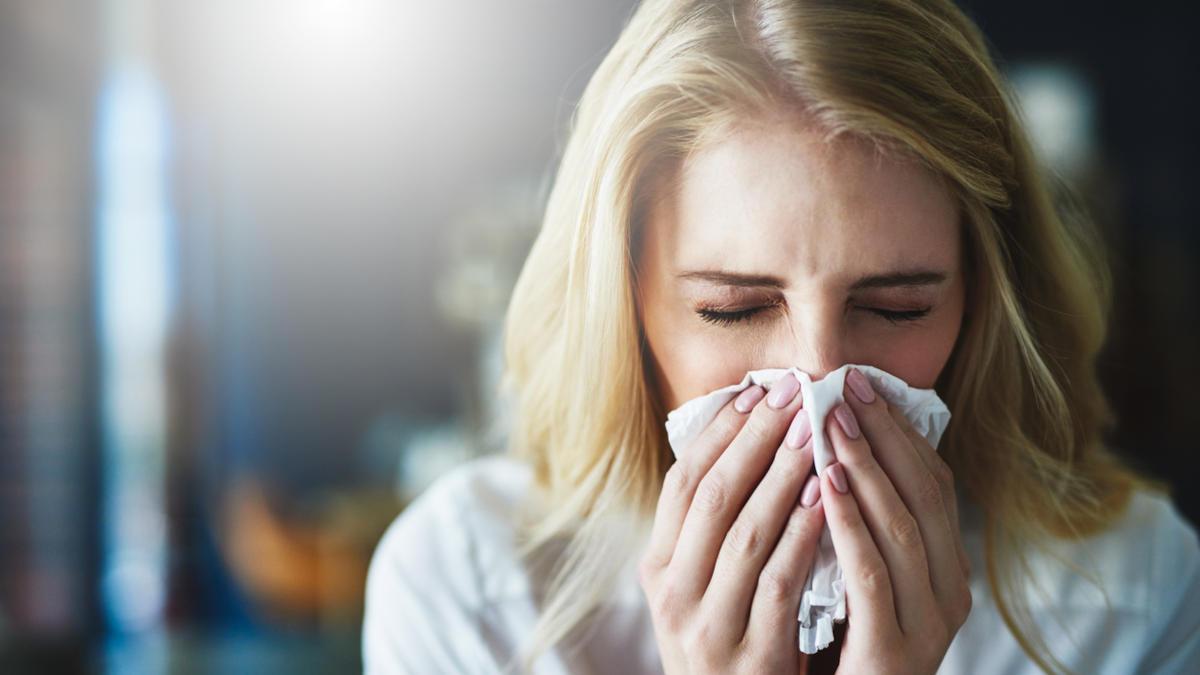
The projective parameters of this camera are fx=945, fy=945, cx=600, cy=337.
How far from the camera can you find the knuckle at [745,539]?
2.26 feet

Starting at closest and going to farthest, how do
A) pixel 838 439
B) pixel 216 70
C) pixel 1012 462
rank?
pixel 838 439, pixel 1012 462, pixel 216 70

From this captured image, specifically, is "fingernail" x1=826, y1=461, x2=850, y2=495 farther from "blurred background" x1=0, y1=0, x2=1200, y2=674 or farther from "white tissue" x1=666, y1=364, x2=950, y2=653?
"blurred background" x1=0, y1=0, x2=1200, y2=674

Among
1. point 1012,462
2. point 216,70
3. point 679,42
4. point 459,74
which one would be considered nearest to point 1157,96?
point 459,74

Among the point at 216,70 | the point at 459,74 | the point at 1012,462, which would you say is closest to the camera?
the point at 1012,462

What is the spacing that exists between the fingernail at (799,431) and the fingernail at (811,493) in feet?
0.10

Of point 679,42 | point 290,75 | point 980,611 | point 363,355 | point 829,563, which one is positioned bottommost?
point 363,355

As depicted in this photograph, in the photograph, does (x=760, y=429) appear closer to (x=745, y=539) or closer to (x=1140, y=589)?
(x=745, y=539)

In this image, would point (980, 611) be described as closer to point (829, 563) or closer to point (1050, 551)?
point (1050, 551)

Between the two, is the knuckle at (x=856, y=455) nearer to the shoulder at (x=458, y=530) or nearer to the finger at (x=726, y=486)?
the finger at (x=726, y=486)

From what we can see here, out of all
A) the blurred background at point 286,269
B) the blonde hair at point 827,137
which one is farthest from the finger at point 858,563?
the blurred background at point 286,269

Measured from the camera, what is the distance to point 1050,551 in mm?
886

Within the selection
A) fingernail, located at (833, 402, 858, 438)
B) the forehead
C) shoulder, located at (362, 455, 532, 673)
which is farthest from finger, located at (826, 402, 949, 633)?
shoulder, located at (362, 455, 532, 673)

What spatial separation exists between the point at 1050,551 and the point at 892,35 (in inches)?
19.9

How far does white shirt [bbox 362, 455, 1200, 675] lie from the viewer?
2.84 ft
